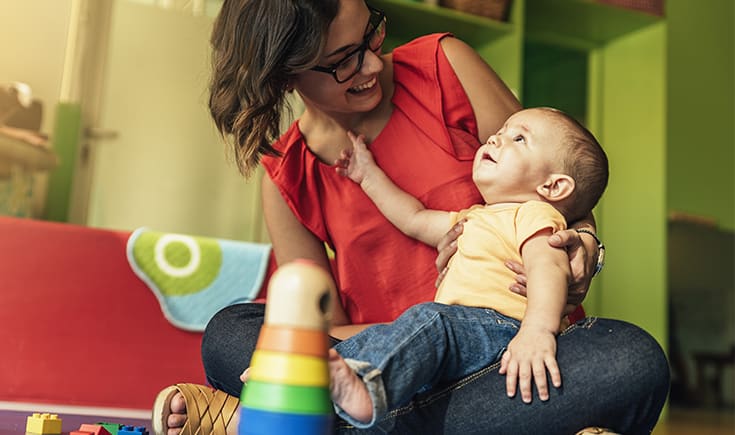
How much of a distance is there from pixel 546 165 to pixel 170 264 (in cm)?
117

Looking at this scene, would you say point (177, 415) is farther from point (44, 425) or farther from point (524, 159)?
point (524, 159)

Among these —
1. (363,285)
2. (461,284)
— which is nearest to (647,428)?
(461,284)

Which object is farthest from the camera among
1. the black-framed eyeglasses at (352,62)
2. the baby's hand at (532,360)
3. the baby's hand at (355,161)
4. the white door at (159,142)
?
the white door at (159,142)

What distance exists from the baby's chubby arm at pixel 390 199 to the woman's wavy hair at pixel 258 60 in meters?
0.13

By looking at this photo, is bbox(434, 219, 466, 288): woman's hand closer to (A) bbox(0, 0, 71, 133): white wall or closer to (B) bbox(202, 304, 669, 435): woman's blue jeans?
(B) bbox(202, 304, 669, 435): woman's blue jeans

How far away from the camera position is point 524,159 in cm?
114

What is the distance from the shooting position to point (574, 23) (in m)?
3.36

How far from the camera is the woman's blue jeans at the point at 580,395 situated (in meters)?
0.93

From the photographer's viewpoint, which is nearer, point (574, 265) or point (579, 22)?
point (574, 265)

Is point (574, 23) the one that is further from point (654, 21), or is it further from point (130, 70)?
point (130, 70)

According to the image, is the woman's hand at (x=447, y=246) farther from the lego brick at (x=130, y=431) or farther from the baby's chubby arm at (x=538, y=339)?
the lego brick at (x=130, y=431)

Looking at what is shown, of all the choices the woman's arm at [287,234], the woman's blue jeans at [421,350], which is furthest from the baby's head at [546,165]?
the woman's arm at [287,234]

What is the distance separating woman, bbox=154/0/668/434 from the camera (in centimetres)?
95

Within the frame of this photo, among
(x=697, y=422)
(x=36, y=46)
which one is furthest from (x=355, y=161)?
(x=697, y=422)
